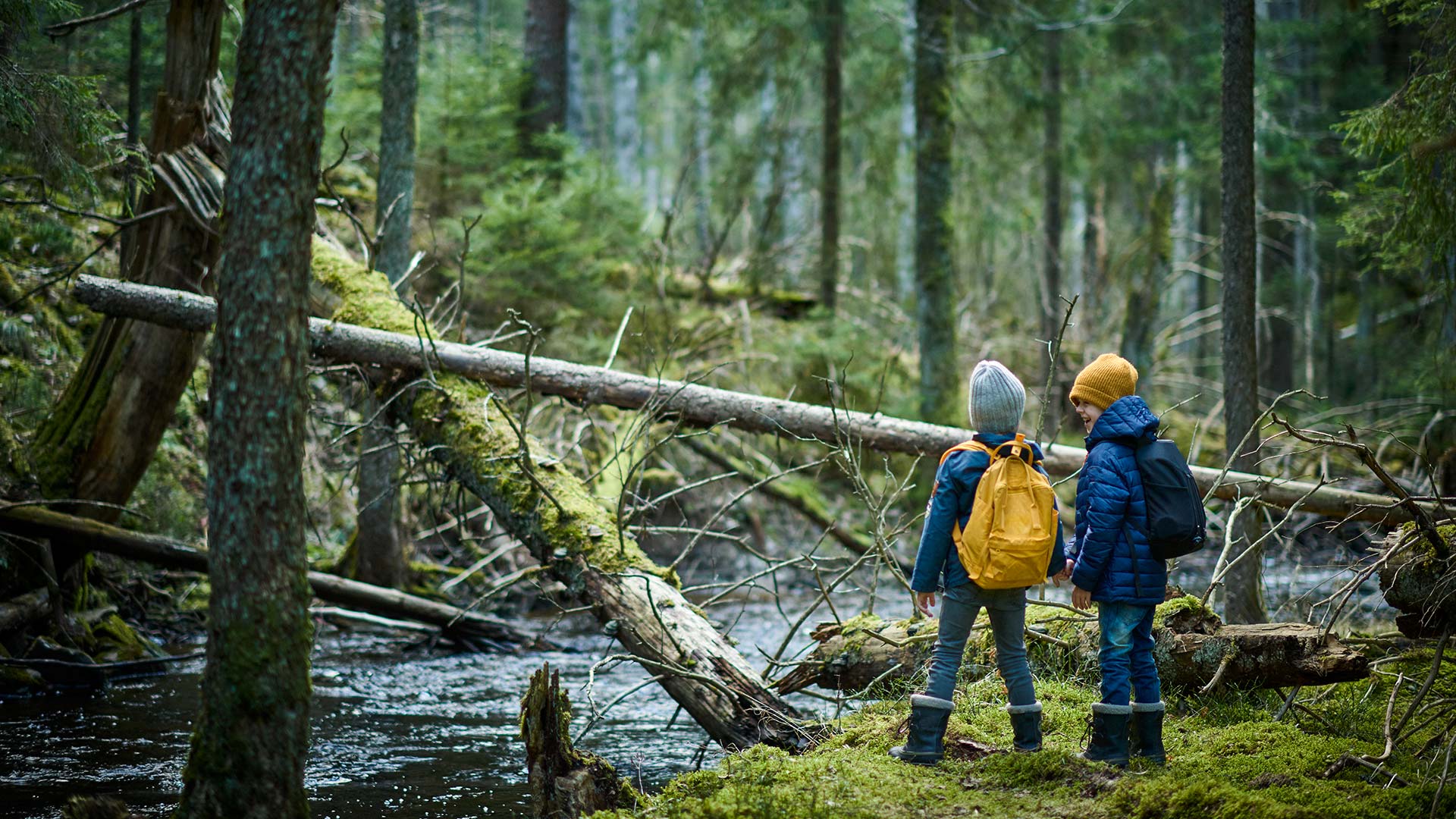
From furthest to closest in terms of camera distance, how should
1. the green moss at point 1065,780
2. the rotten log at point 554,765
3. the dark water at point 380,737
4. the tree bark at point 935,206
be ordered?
the tree bark at point 935,206 → the dark water at point 380,737 → the rotten log at point 554,765 → the green moss at point 1065,780

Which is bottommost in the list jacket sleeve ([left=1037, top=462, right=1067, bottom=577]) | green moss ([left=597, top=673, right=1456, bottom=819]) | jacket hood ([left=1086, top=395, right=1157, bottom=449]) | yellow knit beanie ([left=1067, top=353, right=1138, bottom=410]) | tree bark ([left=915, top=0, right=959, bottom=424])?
green moss ([left=597, top=673, right=1456, bottom=819])

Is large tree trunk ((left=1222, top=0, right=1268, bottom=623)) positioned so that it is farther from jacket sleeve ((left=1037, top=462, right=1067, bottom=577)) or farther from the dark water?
the dark water

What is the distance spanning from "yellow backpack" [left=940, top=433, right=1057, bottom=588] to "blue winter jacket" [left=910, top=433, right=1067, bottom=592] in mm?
49

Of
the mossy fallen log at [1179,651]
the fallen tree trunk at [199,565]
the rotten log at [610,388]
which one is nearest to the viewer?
the mossy fallen log at [1179,651]

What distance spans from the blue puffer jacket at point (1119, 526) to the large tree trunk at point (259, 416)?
326 centimetres

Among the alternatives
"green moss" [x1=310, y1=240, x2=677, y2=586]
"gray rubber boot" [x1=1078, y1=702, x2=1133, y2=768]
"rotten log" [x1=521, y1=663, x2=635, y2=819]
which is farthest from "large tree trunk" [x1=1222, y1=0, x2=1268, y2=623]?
"rotten log" [x1=521, y1=663, x2=635, y2=819]

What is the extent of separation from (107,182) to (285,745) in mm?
7346

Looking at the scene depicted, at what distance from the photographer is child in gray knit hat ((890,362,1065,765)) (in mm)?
4527

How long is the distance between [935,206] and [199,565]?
8590mm

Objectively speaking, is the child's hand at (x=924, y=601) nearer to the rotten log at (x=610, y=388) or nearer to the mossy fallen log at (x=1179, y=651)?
the mossy fallen log at (x=1179, y=651)

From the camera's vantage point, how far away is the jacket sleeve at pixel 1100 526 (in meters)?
4.37

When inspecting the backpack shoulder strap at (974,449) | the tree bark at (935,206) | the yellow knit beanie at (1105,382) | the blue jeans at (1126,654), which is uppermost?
the tree bark at (935,206)

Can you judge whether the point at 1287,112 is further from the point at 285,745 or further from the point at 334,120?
the point at 285,745

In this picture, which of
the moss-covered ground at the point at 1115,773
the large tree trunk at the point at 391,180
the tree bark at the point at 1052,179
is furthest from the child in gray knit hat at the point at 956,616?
the tree bark at the point at 1052,179
